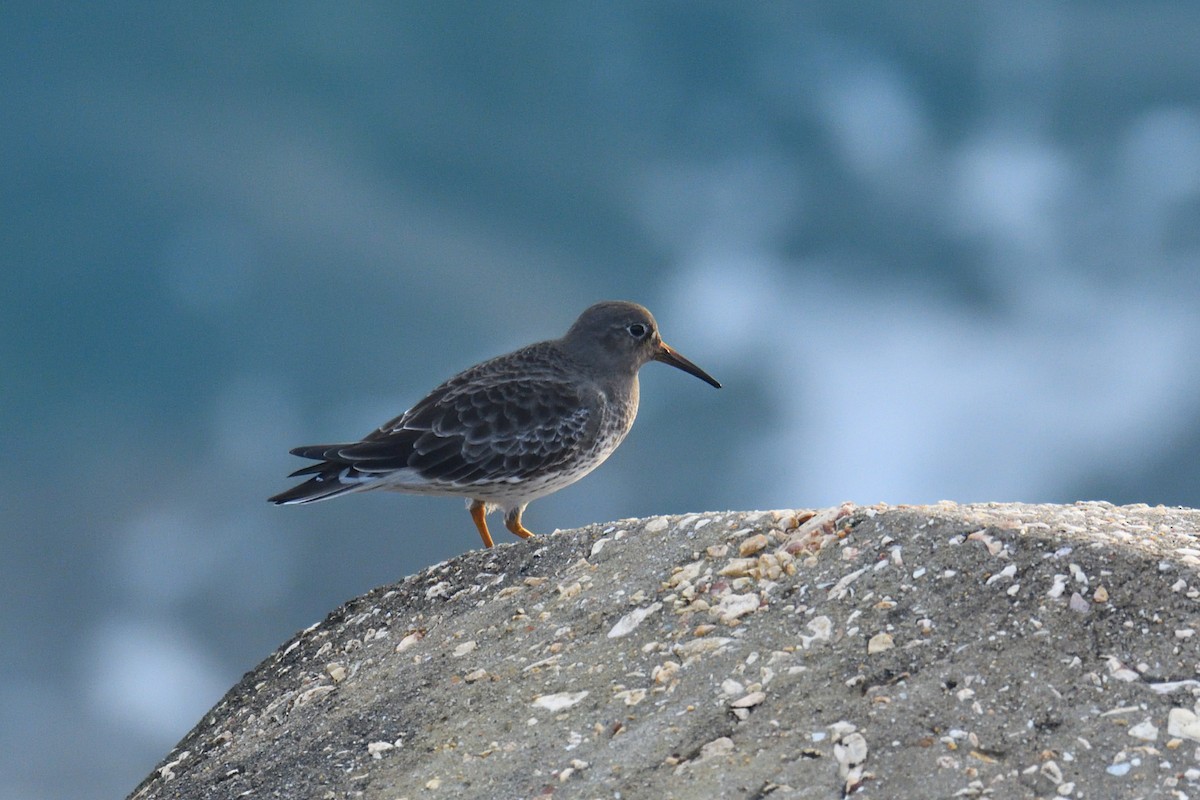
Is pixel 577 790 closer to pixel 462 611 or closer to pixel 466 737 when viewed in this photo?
pixel 466 737

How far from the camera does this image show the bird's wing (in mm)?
8195

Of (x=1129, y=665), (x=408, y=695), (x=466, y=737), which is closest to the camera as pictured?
(x=1129, y=665)

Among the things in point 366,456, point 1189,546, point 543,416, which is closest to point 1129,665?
point 1189,546

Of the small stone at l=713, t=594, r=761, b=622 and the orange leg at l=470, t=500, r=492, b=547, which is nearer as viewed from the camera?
the small stone at l=713, t=594, r=761, b=622

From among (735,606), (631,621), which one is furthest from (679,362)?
(735,606)

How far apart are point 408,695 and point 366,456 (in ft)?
7.83

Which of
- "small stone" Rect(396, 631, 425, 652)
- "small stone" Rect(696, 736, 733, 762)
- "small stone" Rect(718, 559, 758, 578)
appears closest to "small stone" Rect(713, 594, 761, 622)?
"small stone" Rect(718, 559, 758, 578)

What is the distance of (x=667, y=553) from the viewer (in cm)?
671

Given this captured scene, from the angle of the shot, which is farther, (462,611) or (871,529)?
(462,611)

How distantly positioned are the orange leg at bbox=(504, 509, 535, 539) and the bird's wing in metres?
0.51

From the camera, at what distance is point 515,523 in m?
8.72

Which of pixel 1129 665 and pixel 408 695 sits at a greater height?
pixel 408 695

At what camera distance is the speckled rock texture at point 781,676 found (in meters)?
4.60

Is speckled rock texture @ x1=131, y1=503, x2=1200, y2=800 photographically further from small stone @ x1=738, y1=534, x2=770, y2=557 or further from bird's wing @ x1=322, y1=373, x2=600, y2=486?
bird's wing @ x1=322, y1=373, x2=600, y2=486
